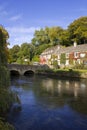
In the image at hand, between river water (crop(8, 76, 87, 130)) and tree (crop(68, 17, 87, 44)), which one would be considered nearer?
river water (crop(8, 76, 87, 130))

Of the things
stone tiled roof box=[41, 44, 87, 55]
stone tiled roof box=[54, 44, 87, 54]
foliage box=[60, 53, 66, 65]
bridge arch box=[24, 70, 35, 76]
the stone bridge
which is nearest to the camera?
the stone bridge

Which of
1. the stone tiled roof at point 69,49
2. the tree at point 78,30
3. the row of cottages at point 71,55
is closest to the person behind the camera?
the row of cottages at point 71,55

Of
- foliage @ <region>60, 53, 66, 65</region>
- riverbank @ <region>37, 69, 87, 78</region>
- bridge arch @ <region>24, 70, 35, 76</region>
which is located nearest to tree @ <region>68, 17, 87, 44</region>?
foliage @ <region>60, 53, 66, 65</region>

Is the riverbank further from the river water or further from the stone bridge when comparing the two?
the river water

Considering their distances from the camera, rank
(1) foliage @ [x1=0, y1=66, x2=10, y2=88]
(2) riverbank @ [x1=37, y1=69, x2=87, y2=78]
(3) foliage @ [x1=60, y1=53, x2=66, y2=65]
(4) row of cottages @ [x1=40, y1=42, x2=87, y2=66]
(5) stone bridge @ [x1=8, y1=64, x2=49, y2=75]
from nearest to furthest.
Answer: (1) foliage @ [x1=0, y1=66, x2=10, y2=88] → (2) riverbank @ [x1=37, y1=69, x2=87, y2=78] → (5) stone bridge @ [x1=8, y1=64, x2=49, y2=75] → (4) row of cottages @ [x1=40, y1=42, x2=87, y2=66] → (3) foliage @ [x1=60, y1=53, x2=66, y2=65]

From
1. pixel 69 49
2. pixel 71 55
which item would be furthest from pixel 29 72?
pixel 69 49

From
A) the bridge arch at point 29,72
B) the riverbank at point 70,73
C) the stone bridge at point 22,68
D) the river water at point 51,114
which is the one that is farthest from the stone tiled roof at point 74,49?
the river water at point 51,114

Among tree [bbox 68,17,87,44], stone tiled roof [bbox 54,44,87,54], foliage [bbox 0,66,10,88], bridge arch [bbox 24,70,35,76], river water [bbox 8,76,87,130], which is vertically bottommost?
river water [bbox 8,76,87,130]

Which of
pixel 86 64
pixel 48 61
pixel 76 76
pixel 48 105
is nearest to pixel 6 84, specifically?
pixel 48 105

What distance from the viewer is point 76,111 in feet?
71.2

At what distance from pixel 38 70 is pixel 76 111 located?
1922 inches

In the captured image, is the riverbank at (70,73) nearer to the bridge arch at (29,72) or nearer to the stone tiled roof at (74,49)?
the bridge arch at (29,72)

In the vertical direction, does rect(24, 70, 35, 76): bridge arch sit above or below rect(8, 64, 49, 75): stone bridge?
below

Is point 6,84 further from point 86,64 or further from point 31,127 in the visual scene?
point 86,64
